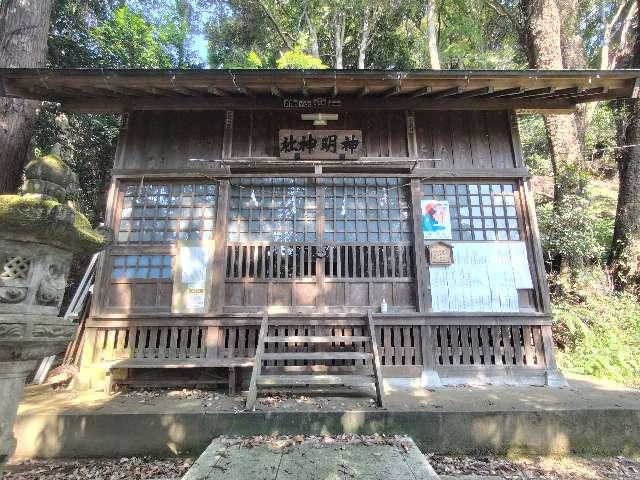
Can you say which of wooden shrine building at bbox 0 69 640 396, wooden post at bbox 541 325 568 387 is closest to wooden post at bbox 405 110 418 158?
wooden shrine building at bbox 0 69 640 396

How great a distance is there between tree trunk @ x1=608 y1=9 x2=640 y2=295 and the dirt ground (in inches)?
212

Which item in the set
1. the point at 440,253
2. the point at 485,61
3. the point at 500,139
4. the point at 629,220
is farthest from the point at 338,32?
the point at 440,253

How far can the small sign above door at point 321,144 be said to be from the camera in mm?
7180

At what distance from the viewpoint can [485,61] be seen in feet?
47.6

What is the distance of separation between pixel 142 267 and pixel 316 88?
183 inches

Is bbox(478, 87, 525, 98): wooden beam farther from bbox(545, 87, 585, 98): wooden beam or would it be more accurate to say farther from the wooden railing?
the wooden railing

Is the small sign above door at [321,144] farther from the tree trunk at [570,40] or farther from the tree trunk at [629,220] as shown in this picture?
the tree trunk at [570,40]

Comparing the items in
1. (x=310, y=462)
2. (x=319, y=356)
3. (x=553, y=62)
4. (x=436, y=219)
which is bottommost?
(x=310, y=462)

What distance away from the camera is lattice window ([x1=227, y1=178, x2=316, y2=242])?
7.04 m

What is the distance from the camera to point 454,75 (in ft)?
20.9

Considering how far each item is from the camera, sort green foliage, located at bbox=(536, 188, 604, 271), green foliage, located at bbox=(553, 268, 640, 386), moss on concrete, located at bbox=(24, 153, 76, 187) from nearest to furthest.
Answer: moss on concrete, located at bbox=(24, 153, 76, 187)
green foliage, located at bbox=(553, 268, 640, 386)
green foliage, located at bbox=(536, 188, 604, 271)

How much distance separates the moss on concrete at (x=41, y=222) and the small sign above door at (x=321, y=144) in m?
4.29

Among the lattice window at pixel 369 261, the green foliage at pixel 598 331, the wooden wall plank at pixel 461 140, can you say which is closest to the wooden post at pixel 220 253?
the lattice window at pixel 369 261

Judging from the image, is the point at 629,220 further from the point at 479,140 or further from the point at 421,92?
the point at 421,92
